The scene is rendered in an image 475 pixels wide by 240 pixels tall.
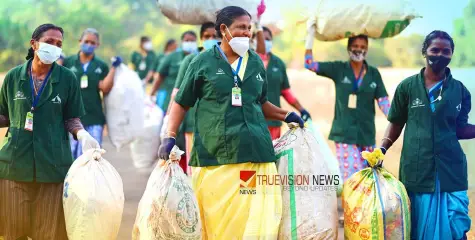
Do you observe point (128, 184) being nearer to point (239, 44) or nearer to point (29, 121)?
point (29, 121)

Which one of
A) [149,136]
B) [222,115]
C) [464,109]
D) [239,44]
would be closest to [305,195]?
[222,115]

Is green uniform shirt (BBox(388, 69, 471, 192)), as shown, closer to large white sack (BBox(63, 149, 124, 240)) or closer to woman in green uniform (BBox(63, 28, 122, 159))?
large white sack (BBox(63, 149, 124, 240))

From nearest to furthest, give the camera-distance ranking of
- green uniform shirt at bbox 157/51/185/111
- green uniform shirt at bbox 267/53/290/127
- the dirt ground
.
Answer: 1. green uniform shirt at bbox 267/53/290/127
2. green uniform shirt at bbox 157/51/185/111
3. the dirt ground

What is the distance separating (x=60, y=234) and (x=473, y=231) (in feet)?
13.0

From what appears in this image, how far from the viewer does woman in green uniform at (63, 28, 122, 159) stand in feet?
30.4

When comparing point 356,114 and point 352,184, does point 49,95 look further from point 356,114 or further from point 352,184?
point 356,114

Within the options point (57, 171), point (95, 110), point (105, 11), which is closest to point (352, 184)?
point (57, 171)

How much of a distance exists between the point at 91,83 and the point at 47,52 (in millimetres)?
3330

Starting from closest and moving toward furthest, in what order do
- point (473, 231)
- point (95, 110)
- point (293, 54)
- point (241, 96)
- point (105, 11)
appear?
point (241, 96) → point (473, 231) → point (95, 110) → point (293, 54) → point (105, 11)

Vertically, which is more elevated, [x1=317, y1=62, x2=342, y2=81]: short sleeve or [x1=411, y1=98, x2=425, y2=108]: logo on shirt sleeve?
[x1=317, y1=62, x2=342, y2=81]: short sleeve

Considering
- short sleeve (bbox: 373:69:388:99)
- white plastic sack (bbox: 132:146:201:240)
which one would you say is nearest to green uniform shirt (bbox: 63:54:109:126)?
short sleeve (bbox: 373:69:388:99)

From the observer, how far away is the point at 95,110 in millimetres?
9391

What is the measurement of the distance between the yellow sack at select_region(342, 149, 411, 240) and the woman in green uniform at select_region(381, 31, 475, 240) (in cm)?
17

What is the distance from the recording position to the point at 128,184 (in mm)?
11664
